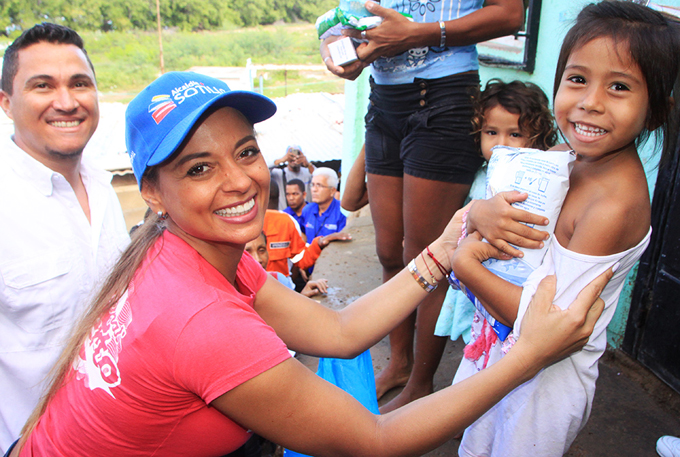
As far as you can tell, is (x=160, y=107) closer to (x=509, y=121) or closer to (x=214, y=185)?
(x=214, y=185)

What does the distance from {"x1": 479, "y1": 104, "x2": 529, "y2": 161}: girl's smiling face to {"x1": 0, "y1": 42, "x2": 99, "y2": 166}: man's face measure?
1.88 metres

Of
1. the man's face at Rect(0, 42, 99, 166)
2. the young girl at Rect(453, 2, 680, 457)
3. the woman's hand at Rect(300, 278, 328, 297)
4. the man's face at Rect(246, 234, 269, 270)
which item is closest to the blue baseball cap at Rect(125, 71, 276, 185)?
the young girl at Rect(453, 2, 680, 457)

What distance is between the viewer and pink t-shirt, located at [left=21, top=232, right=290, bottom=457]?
1107 mm

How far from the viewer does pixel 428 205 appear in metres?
1.99

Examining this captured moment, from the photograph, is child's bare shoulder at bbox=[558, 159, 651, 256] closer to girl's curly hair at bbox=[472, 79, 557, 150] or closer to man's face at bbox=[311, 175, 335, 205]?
girl's curly hair at bbox=[472, 79, 557, 150]

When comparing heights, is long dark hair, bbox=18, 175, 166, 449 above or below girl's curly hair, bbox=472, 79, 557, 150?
below

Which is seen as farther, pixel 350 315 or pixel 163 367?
pixel 350 315

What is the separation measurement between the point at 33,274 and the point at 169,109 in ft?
4.23

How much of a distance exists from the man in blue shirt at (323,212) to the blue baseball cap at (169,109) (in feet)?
13.4

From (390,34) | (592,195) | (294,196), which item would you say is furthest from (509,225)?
(294,196)

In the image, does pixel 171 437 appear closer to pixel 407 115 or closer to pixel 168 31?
pixel 407 115

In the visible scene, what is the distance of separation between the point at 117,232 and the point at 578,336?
2.16 metres

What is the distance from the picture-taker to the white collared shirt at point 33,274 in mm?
1982

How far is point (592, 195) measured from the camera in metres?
1.32
